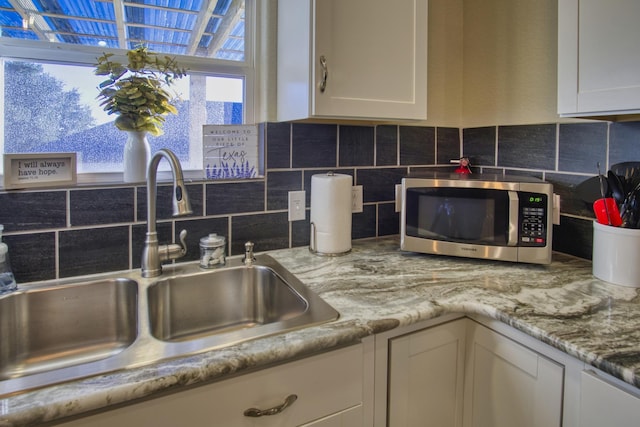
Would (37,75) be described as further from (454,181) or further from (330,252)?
(454,181)

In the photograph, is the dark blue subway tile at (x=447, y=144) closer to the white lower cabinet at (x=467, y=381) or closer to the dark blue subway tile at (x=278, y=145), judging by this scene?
the dark blue subway tile at (x=278, y=145)

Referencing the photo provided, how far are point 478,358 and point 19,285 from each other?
1.31m

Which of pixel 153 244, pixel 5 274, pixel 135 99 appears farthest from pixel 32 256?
pixel 135 99

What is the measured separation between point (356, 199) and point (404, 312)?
0.76 m

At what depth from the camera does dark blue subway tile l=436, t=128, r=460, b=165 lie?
1.86 m

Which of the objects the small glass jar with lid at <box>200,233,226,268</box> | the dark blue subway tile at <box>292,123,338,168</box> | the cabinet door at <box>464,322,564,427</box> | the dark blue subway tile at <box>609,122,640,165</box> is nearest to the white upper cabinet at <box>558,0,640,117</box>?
the dark blue subway tile at <box>609,122,640,165</box>

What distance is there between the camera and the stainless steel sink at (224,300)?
46.4 inches

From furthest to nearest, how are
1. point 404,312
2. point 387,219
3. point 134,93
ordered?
point 387,219, point 134,93, point 404,312

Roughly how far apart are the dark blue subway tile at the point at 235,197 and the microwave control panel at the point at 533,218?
89 centimetres

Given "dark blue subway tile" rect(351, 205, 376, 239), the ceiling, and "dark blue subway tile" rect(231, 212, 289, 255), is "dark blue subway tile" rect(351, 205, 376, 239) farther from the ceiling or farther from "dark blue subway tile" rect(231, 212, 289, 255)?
the ceiling

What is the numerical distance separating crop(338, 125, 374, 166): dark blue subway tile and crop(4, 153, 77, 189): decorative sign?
37.2 inches

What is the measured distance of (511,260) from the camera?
4.32 feet

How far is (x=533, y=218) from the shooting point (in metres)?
1.27

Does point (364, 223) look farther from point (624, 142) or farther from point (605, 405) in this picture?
point (605, 405)
